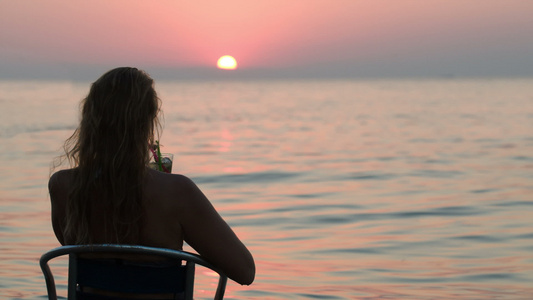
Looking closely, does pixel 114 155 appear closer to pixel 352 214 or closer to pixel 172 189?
pixel 172 189

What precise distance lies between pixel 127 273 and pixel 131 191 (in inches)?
8.2

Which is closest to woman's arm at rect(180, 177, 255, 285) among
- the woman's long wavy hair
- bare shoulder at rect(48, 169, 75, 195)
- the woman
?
the woman

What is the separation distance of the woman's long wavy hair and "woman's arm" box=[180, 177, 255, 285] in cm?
13

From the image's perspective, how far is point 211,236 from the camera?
224 cm

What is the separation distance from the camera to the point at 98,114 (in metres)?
2.24

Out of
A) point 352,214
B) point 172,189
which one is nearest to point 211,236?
point 172,189

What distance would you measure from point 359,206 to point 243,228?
199cm

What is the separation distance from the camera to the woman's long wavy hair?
2.22 m

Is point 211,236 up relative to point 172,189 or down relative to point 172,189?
down

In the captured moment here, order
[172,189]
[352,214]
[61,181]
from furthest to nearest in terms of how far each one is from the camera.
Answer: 1. [352,214]
2. [61,181]
3. [172,189]

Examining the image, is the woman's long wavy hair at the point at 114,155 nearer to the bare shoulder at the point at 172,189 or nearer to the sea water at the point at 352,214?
the bare shoulder at the point at 172,189

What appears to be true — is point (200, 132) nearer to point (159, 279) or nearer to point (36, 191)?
point (36, 191)

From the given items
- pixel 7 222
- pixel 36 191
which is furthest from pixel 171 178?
pixel 36 191

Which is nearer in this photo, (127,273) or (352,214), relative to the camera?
(127,273)
